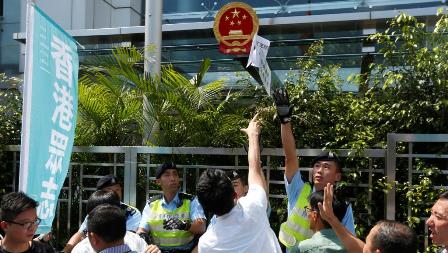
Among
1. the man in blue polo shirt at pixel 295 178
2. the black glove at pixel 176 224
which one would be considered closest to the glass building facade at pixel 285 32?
the black glove at pixel 176 224

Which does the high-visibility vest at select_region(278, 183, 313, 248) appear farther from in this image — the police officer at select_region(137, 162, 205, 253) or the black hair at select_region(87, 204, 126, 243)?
the black hair at select_region(87, 204, 126, 243)

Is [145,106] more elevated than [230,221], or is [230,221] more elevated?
[145,106]

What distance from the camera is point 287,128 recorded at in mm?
3582

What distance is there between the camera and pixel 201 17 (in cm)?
1044

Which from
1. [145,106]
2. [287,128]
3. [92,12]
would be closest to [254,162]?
[287,128]

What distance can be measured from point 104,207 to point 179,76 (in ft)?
8.94

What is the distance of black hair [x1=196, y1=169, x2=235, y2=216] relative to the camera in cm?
249

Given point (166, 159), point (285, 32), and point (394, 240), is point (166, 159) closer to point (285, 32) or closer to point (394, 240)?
point (394, 240)

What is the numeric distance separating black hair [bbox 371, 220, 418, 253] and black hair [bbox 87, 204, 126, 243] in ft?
3.89

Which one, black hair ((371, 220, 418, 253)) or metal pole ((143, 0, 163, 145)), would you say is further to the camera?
metal pole ((143, 0, 163, 145))

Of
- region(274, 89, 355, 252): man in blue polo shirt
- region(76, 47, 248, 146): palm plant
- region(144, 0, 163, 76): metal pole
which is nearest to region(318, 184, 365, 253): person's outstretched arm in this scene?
region(274, 89, 355, 252): man in blue polo shirt

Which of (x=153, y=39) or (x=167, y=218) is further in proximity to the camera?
(x=153, y=39)

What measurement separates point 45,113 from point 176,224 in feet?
4.31

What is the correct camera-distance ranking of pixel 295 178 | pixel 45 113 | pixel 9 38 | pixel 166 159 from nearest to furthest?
pixel 295 178 < pixel 45 113 < pixel 166 159 < pixel 9 38
